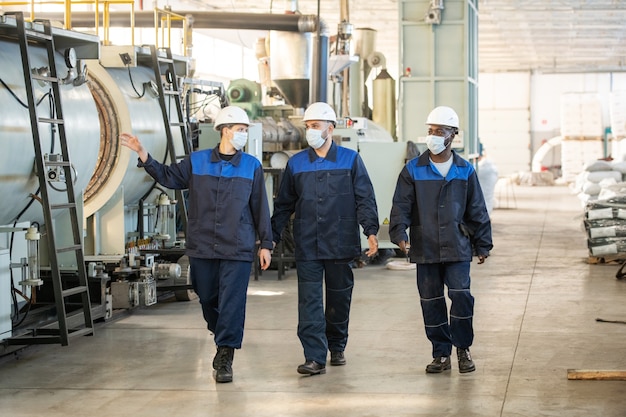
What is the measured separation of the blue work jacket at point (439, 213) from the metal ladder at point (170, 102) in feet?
11.8

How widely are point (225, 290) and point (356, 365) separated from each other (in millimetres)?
1182

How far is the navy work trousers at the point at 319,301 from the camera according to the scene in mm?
6605

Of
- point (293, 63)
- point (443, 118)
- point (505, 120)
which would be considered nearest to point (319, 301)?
point (443, 118)

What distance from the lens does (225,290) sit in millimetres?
6398

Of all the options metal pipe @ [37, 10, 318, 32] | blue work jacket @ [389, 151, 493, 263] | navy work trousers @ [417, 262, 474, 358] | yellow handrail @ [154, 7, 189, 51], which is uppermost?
metal pipe @ [37, 10, 318, 32]

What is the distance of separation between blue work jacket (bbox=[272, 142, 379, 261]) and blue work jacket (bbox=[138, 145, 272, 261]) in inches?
11.1

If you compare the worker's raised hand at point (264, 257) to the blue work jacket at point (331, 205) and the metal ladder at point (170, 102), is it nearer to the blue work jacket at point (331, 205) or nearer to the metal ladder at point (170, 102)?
the blue work jacket at point (331, 205)

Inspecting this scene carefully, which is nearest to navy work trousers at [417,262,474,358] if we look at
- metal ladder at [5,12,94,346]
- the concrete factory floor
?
the concrete factory floor

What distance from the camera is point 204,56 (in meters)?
26.5

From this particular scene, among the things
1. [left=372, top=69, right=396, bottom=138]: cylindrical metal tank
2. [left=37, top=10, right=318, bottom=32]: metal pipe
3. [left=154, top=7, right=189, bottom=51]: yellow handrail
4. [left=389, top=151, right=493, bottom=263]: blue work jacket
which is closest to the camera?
[left=389, top=151, right=493, bottom=263]: blue work jacket

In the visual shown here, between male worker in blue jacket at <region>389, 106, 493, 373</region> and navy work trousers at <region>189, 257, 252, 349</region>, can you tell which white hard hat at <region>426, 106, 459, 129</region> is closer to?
male worker in blue jacket at <region>389, 106, 493, 373</region>

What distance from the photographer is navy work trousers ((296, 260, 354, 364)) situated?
21.7 feet

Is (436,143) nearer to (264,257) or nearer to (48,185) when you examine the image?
(264,257)

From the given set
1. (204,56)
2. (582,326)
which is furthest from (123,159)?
(204,56)
